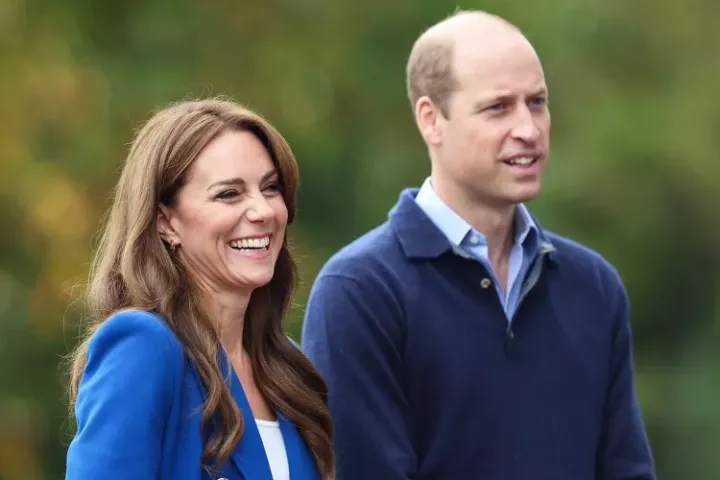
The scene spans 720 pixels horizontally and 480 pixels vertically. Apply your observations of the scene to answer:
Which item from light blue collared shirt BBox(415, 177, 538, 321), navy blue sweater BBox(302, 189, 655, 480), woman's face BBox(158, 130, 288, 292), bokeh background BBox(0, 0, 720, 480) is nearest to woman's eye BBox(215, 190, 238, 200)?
woman's face BBox(158, 130, 288, 292)

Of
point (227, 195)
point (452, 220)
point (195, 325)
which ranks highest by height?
point (227, 195)

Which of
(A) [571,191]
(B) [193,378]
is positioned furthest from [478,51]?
(A) [571,191]

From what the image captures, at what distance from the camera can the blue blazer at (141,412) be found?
266 cm

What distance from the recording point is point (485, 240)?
3736mm

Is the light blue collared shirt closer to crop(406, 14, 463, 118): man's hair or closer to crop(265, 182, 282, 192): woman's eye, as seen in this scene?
crop(406, 14, 463, 118): man's hair

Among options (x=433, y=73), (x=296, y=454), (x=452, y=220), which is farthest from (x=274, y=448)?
(x=433, y=73)

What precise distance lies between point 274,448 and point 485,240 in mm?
1004

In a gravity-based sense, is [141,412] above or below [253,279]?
below

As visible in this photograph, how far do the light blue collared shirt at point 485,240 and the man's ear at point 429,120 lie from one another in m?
0.12

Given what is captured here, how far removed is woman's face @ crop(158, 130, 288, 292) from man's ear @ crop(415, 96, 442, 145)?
94 cm

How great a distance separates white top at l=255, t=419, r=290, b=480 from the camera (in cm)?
293

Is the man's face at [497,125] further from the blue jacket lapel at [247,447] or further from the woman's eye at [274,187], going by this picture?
the blue jacket lapel at [247,447]

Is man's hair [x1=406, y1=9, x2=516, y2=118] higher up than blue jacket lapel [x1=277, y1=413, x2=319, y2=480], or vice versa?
man's hair [x1=406, y1=9, x2=516, y2=118]

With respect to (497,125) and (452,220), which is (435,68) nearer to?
(497,125)
